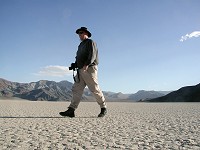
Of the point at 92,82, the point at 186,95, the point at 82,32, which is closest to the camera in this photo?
the point at 92,82

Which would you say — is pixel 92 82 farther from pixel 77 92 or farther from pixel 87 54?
pixel 87 54

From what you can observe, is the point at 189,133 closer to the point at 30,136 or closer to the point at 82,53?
the point at 30,136

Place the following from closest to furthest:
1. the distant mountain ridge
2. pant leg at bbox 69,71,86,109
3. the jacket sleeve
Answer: the jacket sleeve → pant leg at bbox 69,71,86,109 → the distant mountain ridge

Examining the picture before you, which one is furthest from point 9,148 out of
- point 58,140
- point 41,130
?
point 41,130

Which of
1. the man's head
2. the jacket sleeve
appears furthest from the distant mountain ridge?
the jacket sleeve

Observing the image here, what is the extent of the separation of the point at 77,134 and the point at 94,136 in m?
0.27

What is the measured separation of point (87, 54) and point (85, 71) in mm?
395

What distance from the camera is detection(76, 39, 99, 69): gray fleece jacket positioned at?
617 centimetres

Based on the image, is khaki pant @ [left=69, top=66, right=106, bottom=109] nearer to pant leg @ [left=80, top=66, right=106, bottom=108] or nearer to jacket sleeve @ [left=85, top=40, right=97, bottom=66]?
pant leg @ [left=80, top=66, right=106, bottom=108]

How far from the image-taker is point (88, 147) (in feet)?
9.81

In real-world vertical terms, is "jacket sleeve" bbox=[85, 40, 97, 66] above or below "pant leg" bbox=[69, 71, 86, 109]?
above

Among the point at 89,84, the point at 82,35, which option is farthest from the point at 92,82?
the point at 82,35

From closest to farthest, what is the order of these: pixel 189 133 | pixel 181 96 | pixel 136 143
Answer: pixel 136 143
pixel 189 133
pixel 181 96

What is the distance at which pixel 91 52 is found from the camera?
620cm
